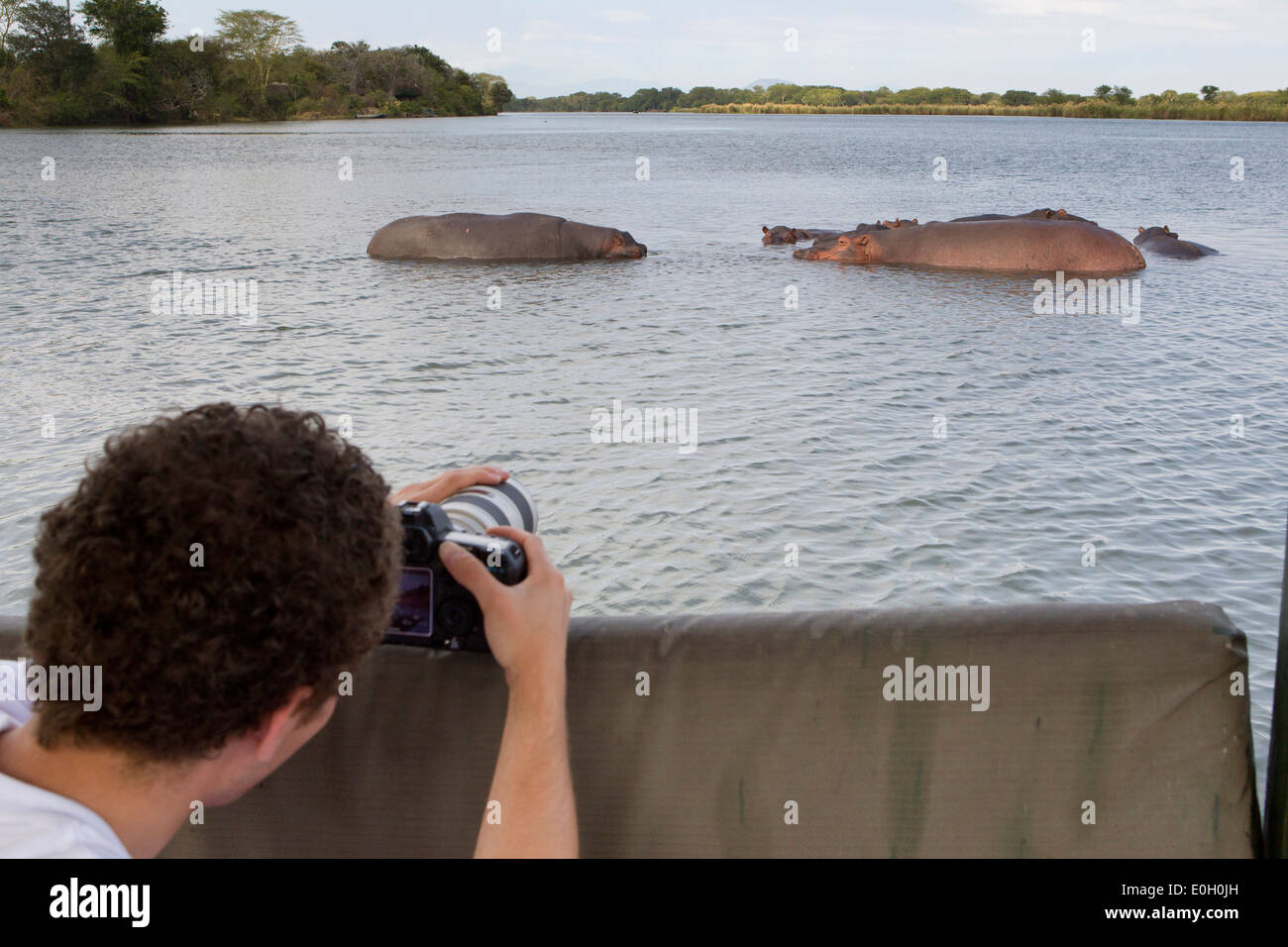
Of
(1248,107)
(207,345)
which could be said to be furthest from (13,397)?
(1248,107)

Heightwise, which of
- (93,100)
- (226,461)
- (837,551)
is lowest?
(837,551)

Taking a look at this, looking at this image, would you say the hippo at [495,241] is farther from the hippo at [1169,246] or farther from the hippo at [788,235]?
the hippo at [1169,246]

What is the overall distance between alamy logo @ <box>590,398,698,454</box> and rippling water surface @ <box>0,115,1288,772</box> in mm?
99

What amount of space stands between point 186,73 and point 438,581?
6815 centimetres

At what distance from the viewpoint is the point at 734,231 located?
17250 mm

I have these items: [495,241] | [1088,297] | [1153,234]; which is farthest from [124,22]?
[1088,297]

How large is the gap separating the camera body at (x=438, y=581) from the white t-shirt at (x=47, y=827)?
0.52 m

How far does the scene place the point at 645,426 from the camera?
6559mm

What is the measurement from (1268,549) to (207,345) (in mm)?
7301

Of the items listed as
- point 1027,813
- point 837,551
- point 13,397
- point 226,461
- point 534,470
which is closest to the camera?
point 226,461

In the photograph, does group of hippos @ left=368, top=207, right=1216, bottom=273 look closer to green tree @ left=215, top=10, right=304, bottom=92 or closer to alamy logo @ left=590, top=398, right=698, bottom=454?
alamy logo @ left=590, top=398, right=698, bottom=454

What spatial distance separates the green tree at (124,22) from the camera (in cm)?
5641

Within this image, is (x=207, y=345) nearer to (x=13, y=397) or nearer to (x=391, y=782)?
(x=13, y=397)
